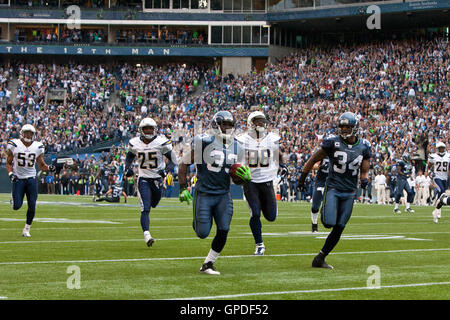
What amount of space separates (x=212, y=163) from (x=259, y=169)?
2437 millimetres

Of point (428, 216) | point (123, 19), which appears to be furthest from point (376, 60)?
point (428, 216)

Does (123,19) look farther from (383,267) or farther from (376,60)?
(383,267)

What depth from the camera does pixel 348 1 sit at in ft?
162

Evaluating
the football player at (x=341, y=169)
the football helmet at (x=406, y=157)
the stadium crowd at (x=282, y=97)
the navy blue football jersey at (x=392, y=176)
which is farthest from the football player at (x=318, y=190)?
the football helmet at (x=406, y=157)

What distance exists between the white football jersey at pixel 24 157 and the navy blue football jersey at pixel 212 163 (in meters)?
5.40

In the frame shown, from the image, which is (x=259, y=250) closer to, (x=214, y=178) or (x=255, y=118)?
(x=255, y=118)

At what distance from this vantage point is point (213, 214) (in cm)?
926

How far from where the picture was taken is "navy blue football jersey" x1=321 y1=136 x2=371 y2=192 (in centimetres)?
991

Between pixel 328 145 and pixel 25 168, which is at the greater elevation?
pixel 328 145

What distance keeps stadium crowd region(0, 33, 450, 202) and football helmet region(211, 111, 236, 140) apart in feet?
79.6

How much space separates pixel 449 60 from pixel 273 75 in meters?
11.7

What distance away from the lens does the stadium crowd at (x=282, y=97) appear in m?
37.0

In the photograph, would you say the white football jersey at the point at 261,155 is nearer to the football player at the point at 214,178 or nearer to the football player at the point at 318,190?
the football player at the point at 214,178

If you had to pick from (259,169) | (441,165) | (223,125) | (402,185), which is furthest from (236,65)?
(223,125)
